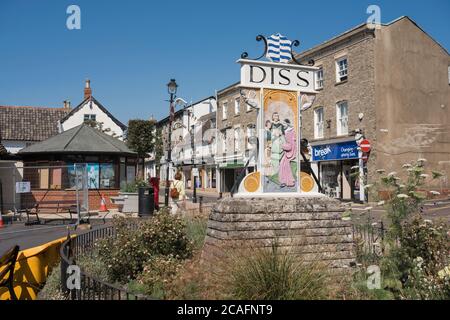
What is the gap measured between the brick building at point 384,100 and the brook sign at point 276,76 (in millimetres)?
15292

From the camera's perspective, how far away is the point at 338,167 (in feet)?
86.6

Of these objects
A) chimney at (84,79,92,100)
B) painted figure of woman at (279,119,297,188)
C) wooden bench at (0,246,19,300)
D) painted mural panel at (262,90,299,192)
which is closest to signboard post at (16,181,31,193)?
wooden bench at (0,246,19,300)

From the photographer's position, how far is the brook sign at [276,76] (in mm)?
7815

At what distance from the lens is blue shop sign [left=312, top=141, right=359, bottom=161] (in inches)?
955

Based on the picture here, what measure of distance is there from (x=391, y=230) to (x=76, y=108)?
1605 inches

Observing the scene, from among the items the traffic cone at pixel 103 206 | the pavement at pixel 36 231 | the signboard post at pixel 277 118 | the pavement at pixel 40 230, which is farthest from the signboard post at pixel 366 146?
the signboard post at pixel 277 118

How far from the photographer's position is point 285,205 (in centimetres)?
733

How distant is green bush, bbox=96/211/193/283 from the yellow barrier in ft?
2.97

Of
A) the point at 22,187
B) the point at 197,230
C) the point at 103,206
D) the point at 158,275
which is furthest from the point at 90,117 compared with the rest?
the point at 158,275

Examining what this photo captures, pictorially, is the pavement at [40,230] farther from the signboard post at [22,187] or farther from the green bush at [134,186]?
the green bush at [134,186]

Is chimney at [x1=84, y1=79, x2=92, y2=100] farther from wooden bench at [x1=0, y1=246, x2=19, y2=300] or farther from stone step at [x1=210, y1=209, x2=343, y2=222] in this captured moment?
wooden bench at [x1=0, y1=246, x2=19, y2=300]

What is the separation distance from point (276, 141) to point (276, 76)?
4.10ft

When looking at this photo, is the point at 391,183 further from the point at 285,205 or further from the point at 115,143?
the point at 115,143
